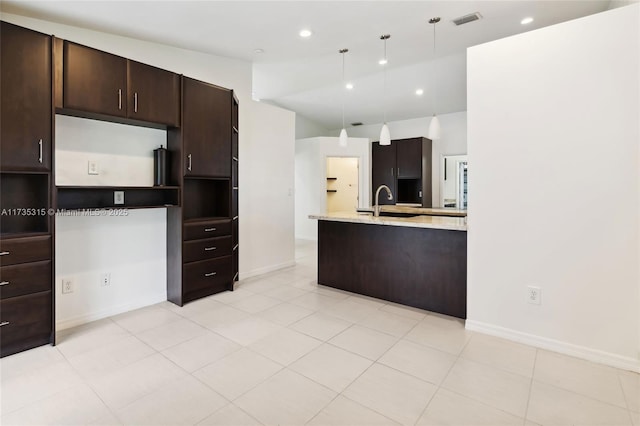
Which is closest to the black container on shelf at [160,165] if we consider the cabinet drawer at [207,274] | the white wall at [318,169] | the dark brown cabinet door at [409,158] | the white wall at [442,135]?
the cabinet drawer at [207,274]

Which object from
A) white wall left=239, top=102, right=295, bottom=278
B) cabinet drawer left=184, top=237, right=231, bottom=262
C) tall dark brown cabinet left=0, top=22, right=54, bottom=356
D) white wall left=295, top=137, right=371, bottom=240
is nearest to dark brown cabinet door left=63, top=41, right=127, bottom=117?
tall dark brown cabinet left=0, top=22, right=54, bottom=356

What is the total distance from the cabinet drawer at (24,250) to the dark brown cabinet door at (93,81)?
106 cm

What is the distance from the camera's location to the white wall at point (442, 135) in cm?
707

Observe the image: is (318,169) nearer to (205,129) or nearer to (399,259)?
(205,129)

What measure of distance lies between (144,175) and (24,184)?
946 millimetres

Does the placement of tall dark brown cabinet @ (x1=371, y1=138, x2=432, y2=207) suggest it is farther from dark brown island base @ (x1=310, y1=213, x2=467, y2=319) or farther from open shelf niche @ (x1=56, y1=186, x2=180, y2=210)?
open shelf niche @ (x1=56, y1=186, x2=180, y2=210)

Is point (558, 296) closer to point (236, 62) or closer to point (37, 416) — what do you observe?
point (37, 416)

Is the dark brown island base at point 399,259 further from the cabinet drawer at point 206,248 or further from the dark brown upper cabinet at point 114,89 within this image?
the dark brown upper cabinet at point 114,89

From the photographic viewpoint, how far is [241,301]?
3523 millimetres

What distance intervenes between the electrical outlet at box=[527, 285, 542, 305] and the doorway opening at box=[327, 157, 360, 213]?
597cm

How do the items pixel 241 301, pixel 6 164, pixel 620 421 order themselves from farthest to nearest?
pixel 241 301, pixel 6 164, pixel 620 421

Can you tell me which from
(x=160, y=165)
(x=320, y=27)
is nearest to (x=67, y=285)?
(x=160, y=165)

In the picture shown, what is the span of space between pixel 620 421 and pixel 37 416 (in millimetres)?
3043

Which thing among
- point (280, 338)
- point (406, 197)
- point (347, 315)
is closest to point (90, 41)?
point (280, 338)
